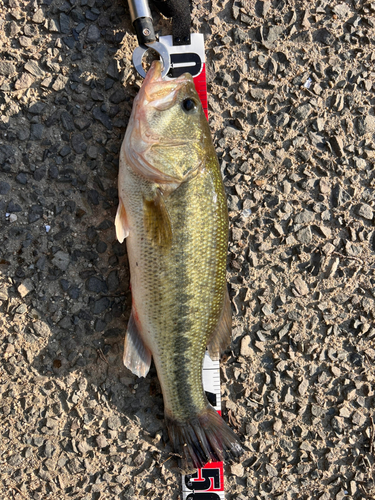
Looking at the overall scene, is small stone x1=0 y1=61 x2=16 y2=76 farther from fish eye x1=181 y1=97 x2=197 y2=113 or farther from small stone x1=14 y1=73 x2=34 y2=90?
fish eye x1=181 y1=97 x2=197 y2=113

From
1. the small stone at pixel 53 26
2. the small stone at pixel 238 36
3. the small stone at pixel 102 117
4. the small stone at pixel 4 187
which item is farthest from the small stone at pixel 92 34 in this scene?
the small stone at pixel 4 187

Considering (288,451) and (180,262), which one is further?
(288,451)

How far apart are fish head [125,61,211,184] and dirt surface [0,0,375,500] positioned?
284 millimetres

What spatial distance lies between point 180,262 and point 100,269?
0.54m

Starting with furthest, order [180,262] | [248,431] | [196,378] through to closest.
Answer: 1. [248,431]
2. [196,378]
3. [180,262]

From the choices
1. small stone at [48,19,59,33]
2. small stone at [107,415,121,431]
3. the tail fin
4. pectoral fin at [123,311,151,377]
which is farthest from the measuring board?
small stone at [48,19,59,33]

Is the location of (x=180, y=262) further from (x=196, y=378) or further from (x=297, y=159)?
(x=297, y=159)

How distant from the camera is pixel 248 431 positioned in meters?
2.27

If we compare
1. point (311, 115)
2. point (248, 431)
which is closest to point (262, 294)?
point (248, 431)

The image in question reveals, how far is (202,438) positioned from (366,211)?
5.38 feet

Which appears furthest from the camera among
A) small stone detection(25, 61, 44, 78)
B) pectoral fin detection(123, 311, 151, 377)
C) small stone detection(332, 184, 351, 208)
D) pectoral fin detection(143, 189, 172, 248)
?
small stone detection(332, 184, 351, 208)

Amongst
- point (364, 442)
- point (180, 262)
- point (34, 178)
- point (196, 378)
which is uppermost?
point (34, 178)

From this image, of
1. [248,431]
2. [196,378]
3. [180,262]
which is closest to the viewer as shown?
[180,262]

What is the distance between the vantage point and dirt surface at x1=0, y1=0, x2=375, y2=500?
6.98ft
